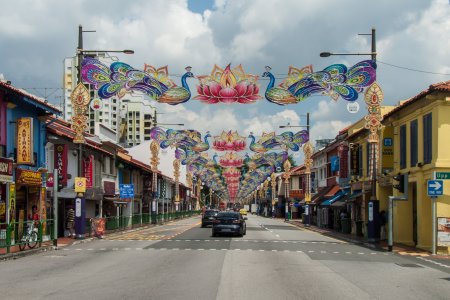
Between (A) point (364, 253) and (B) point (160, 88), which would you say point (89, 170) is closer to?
(B) point (160, 88)

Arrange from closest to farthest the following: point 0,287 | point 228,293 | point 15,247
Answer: point 228,293, point 0,287, point 15,247

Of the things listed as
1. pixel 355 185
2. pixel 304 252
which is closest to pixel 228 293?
pixel 304 252

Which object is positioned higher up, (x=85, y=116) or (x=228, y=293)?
(x=85, y=116)

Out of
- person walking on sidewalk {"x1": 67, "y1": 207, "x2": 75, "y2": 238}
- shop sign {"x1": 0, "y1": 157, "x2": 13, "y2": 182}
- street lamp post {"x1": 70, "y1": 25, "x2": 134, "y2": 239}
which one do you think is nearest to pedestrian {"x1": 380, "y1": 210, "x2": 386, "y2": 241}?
street lamp post {"x1": 70, "y1": 25, "x2": 134, "y2": 239}

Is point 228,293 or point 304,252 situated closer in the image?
point 228,293

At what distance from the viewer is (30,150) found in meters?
26.4

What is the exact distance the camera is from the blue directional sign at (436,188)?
74.9 ft

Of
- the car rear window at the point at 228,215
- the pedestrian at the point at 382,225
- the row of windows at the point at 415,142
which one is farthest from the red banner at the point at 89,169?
the row of windows at the point at 415,142

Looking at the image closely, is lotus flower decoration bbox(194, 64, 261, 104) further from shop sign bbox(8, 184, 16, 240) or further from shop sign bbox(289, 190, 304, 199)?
shop sign bbox(289, 190, 304, 199)

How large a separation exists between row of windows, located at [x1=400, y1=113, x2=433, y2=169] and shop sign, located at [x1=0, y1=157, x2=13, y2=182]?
59.3 ft

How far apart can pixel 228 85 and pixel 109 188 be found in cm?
1895

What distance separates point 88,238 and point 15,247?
823 centimetres

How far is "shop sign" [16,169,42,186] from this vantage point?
1038 inches

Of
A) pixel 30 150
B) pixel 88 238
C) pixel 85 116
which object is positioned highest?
pixel 85 116
